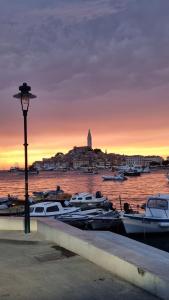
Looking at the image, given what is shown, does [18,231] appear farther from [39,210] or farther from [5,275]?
[39,210]

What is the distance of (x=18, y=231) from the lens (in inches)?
501

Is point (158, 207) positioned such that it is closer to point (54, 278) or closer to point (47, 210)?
point (47, 210)

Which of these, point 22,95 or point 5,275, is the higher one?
point 22,95

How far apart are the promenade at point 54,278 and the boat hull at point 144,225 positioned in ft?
65.4

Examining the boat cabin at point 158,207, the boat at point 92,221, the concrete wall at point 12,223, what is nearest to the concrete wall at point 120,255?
the concrete wall at point 12,223

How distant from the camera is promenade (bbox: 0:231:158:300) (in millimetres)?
7051

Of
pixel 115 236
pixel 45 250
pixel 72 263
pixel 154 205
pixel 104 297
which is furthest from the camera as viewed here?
pixel 154 205

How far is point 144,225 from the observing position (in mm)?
Answer: 29984

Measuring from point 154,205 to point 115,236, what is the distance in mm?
20294

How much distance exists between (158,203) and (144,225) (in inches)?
70.7

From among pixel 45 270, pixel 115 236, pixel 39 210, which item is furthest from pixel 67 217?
pixel 45 270

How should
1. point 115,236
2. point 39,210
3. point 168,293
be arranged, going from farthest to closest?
point 39,210 → point 115,236 → point 168,293

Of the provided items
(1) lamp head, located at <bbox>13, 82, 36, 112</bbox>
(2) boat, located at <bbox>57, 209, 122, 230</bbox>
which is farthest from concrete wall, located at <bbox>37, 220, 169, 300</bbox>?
(2) boat, located at <bbox>57, 209, 122, 230</bbox>

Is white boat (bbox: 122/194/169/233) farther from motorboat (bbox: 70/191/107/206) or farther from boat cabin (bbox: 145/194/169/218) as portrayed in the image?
motorboat (bbox: 70/191/107/206)
